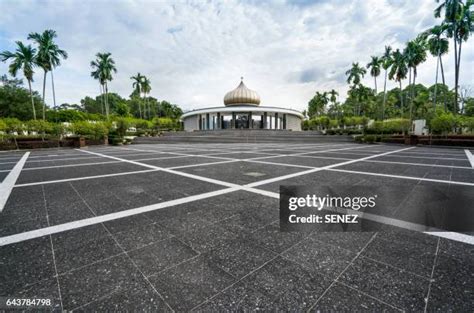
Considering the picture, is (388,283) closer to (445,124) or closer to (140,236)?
(140,236)

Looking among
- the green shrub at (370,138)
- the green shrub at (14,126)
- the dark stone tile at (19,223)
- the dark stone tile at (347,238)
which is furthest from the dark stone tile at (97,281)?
the green shrub at (370,138)

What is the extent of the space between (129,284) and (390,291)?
7.36ft

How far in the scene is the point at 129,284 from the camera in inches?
73.4

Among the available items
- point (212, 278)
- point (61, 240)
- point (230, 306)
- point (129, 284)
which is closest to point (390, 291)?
point (230, 306)

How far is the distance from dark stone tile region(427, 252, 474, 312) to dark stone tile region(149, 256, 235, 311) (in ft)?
5.38

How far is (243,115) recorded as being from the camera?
4628 centimetres

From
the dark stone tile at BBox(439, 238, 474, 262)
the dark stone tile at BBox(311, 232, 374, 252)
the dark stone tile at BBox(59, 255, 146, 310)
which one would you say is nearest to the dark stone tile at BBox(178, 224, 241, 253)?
the dark stone tile at BBox(59, 255, 146, 310)

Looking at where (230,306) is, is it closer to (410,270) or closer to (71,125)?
(410,270)

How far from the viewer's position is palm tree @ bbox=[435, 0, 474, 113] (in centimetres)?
2159

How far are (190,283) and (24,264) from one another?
178 cm

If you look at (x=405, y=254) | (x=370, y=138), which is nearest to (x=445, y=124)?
(x=370, y=138)

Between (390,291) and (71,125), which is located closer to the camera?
(390,291)

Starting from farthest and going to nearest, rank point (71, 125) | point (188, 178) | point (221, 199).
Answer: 1. point (71, 125)
2. point (188, 178)
3. point (221, 199)

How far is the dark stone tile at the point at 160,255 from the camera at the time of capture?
2.12 meters
